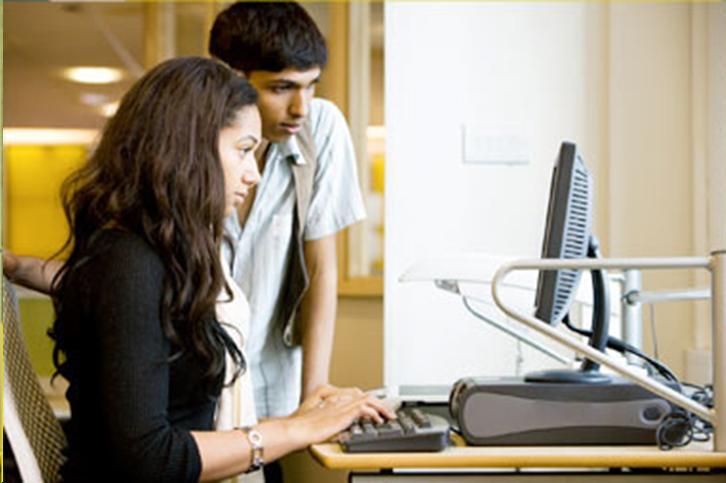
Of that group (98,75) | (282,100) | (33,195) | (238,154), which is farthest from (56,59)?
(238,154)

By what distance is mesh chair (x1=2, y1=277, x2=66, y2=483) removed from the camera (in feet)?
4.60

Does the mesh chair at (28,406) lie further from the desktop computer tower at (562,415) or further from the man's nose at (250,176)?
the desktop computer tower at (562,415)

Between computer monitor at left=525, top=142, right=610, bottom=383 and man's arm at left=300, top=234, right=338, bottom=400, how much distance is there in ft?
2.30

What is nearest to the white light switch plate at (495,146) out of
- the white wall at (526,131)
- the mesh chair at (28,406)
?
the white wall at (526,131)

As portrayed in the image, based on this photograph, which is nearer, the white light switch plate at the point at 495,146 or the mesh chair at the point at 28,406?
the mesh chair at the point at 28,406

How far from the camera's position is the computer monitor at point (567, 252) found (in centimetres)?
140

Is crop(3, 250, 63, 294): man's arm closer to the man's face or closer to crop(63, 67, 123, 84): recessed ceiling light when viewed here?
the man's face

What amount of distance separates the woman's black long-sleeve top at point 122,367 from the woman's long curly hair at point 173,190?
23mm

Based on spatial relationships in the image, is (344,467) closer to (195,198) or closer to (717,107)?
(195,198)

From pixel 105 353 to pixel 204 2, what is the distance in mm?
2882

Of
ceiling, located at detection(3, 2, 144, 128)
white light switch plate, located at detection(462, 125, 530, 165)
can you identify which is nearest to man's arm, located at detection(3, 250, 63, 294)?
white light switch plate, located at detection(462, 125, 530, 165)

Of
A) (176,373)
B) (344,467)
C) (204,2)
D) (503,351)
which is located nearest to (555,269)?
(344,467)

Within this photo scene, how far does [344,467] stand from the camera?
4.05ft

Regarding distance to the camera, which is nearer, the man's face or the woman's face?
the woman's face
